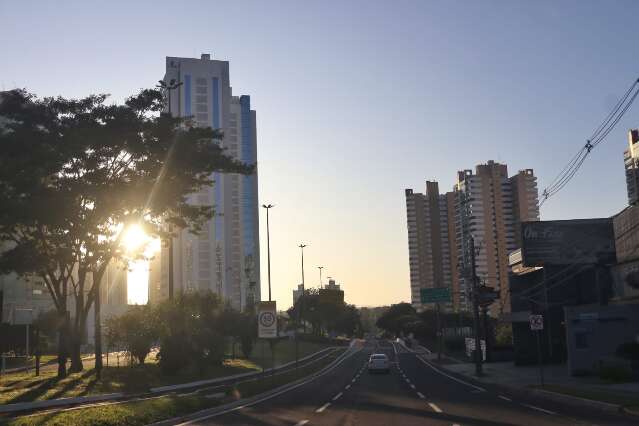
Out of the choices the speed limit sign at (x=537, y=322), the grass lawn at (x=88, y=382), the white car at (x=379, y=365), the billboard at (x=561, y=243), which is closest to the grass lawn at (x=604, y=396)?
the speed limit sign at (x=537, y=322)

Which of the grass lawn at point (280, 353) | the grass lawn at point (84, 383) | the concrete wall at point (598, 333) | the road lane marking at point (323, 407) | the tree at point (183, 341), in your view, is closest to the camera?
the road lane marking at point (323, 407)

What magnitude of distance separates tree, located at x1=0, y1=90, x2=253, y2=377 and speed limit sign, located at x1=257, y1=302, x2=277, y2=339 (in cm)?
807

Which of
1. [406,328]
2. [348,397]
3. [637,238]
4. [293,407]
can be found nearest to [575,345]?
[637,238]

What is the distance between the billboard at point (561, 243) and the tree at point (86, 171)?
29007 millimetres

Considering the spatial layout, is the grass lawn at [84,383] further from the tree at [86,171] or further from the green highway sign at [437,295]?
the green highway sign at [437,295]

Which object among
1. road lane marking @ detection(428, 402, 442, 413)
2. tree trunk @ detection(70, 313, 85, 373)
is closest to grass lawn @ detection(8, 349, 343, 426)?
road lane marking @ detection(428, 402, 442, 413)

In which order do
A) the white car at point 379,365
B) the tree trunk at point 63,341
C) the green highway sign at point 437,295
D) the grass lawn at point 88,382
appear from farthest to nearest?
the green highway sign at point 437,295, the white car at point 379,365, the tree trunk at point 63,341, the grass lawn at point 88,382

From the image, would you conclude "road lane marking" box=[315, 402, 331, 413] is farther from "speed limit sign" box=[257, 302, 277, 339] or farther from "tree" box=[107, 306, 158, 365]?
"tree" box=[107, 306, 158, 365]

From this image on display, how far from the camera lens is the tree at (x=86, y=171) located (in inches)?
1377

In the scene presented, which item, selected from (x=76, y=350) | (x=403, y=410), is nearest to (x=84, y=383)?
(x=76, y=350)

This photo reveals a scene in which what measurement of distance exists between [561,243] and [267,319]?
32322 mm

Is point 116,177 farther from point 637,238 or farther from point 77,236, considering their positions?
point 637,238

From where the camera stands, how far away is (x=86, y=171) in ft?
120

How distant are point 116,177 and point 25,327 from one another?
57.6 feet
